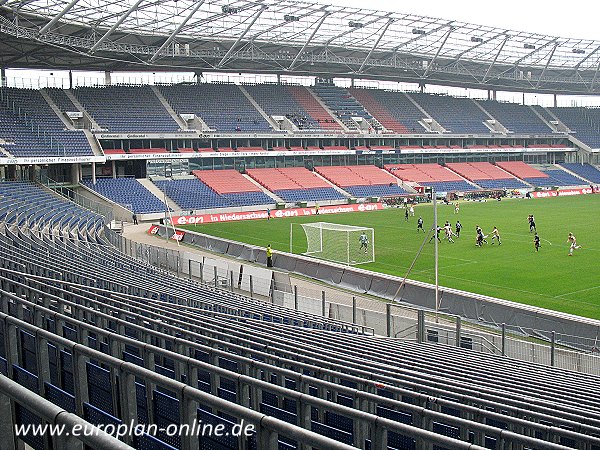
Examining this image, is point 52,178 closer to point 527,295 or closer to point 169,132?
point 169,132

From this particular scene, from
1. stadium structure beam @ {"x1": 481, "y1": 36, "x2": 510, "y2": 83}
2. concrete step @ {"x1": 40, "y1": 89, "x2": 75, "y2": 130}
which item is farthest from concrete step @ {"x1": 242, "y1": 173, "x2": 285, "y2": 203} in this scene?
stadium structure beam @ {"x1": 481, "y1": 36, "x2": 510, "y2": 83}

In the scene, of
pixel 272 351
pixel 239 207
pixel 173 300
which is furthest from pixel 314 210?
pixel 272 351

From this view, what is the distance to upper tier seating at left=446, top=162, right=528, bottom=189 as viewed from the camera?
252 ft

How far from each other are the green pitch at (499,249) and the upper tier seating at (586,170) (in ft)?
85.4

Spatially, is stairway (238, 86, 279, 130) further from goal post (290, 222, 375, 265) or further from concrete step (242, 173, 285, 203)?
goal post (290, 222, 375, 265)

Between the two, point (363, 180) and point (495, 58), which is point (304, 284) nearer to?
point (363, 180)

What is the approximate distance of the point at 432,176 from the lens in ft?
250

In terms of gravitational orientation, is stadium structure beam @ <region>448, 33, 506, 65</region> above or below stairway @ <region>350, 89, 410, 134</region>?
above

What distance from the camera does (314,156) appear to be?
75.2m

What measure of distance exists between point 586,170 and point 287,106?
42.1 metres

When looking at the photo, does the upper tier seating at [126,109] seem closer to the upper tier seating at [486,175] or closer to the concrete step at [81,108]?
the concrete step at [81,108]

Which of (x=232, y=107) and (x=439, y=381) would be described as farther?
(x=232, y=107)

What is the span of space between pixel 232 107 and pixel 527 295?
183 feet

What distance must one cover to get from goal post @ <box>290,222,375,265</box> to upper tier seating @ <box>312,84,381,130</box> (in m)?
44.2
